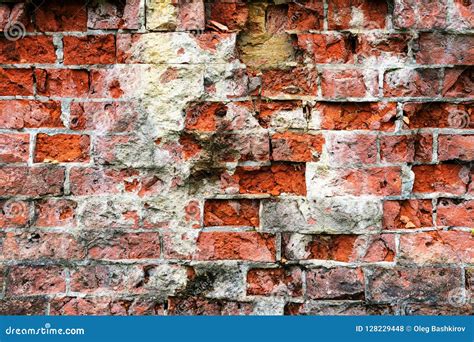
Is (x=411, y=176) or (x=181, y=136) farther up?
(x=181, y=136)

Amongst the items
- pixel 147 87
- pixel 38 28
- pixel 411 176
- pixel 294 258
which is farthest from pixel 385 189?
pixel 38 28

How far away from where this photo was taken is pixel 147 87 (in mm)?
1609

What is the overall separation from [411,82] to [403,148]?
0.22 meters

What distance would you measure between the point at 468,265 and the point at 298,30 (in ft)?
3.22

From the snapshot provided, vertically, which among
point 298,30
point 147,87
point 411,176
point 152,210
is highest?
point 298,30

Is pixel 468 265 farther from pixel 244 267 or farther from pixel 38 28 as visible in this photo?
pixel 38 28

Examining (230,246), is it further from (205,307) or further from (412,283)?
(412,283)

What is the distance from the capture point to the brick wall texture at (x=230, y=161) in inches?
63.6

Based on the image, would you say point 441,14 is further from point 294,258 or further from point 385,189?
point 294,258

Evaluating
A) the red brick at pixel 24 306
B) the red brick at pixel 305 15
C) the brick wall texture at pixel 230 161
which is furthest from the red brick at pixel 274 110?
the red brick at pixel 24 306

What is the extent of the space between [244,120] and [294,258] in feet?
1.63

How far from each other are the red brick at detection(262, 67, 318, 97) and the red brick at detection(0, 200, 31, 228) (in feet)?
2.94

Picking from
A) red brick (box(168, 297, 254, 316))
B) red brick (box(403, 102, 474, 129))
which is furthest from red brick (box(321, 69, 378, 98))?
red brick (box(168, 297, 254, 316))

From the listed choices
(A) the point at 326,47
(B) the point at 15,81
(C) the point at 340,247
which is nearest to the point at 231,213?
(C) the point at 340,247
